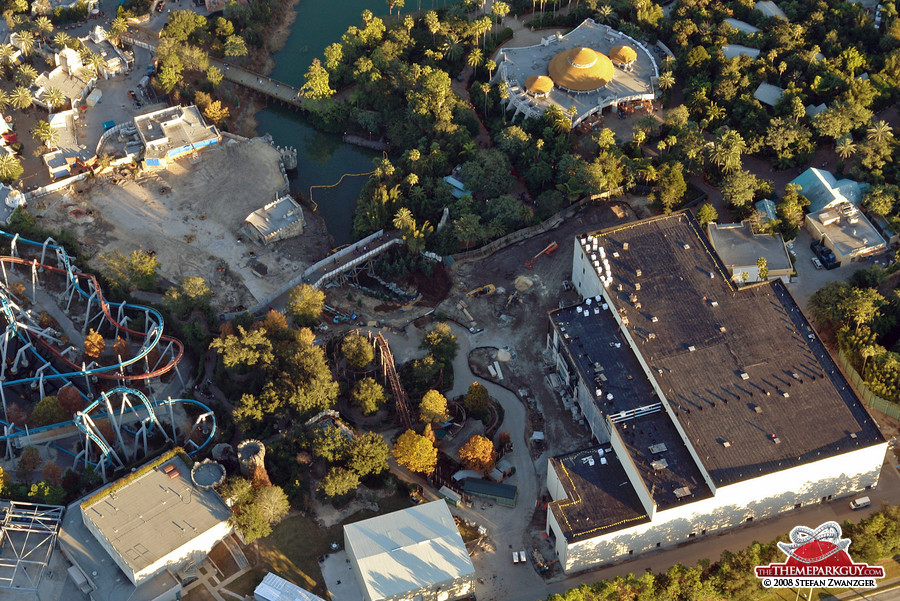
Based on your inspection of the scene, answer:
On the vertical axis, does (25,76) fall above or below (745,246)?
below

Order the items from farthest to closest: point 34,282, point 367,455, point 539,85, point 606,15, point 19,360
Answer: point 606,15 < point 539,85 < point 34,282 < point 19,360 < point 367,455

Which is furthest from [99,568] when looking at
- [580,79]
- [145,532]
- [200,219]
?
[580,79]

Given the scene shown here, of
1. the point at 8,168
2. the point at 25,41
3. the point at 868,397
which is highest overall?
the point at 25,41

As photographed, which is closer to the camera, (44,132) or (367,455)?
(367,455)

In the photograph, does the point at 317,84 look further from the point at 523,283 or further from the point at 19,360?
the point at 19,360

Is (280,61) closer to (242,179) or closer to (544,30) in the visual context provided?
(242,179)

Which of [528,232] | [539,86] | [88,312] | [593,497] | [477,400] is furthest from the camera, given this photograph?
[539,86]

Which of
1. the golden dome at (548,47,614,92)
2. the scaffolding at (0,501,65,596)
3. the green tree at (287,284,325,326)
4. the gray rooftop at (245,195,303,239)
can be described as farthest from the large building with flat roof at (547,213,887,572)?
the scaffolding at (0,501,65,596)

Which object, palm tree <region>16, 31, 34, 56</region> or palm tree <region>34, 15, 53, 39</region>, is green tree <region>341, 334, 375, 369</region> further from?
palm tree <region>34, 15, 53, 39</region>
